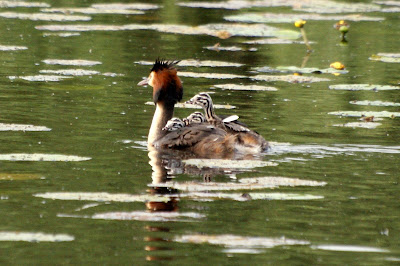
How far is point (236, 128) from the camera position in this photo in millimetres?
10594

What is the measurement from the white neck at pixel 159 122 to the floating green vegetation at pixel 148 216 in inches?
134

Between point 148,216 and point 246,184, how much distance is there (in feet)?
4.62

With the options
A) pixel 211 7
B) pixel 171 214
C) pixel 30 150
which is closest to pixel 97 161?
pixel 30 150

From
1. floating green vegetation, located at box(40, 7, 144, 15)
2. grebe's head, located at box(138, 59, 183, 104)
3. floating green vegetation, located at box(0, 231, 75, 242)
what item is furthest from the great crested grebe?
floating green vegetation, located at box(40, 7, 144, 15)

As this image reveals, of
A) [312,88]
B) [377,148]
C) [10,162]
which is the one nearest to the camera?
[10,162]

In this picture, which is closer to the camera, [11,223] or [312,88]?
[11,223]

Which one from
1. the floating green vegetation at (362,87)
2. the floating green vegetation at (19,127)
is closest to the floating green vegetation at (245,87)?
the floating green vegetation at (362,87)

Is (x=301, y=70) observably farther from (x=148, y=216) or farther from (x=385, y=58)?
(x=148, y=216)

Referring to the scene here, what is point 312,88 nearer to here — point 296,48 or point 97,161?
point 296,48

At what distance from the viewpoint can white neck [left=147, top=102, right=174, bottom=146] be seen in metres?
11.0

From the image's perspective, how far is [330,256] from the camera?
660 centimetres

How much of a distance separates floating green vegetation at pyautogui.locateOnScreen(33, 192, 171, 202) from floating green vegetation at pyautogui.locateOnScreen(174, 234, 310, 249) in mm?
947

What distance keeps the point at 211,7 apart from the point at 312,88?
10811 millimetres

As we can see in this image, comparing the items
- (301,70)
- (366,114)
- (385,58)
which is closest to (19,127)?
(366,114)
